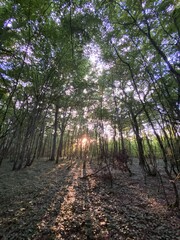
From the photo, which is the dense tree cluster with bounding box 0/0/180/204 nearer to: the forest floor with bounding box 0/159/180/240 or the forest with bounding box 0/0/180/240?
the forest with bounding box 0/0/180/240

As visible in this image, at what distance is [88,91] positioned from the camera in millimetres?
12578

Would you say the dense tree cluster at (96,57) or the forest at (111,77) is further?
the dense tree cluster at (96,57)

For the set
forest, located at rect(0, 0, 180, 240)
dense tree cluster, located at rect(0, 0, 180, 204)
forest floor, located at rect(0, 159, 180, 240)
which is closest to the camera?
forest floor, located at rect(0, 159, 180, 240)

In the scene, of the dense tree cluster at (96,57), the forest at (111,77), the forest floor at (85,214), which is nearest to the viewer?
the forest floor at (85,214)

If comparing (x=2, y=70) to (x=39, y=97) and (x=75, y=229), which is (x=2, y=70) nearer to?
(x=39, y=97)

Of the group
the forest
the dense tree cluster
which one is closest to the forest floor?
the forest

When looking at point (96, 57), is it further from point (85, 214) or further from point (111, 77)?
point (85, 214)

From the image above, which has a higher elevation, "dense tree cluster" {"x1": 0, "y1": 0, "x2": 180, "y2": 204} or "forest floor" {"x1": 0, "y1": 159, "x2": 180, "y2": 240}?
"dense tree cluster" {"x1": 0, "y1": 0, "x2": 180, "y2": 204}

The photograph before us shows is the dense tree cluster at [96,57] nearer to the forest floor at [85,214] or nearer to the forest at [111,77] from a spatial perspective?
the forest at [111,77]

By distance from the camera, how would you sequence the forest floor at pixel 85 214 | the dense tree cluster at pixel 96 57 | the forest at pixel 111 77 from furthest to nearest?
the dense tree cluster at pixel 96 57 < the forest at pixel 111 77 < the forest floor at pixel 85 214

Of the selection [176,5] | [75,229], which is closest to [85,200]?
[75,229]

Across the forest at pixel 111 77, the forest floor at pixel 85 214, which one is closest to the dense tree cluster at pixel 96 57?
the forest at pixel 111 77

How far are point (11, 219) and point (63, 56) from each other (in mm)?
8738

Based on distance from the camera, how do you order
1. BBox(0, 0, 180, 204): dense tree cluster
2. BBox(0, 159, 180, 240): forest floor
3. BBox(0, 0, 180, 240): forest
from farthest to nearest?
BBox(0, 0, 180, 204): dense tree cluster < BBox(0, 0, 180, 240): forest < BBox(0, 159, 180, 240): forest floor
